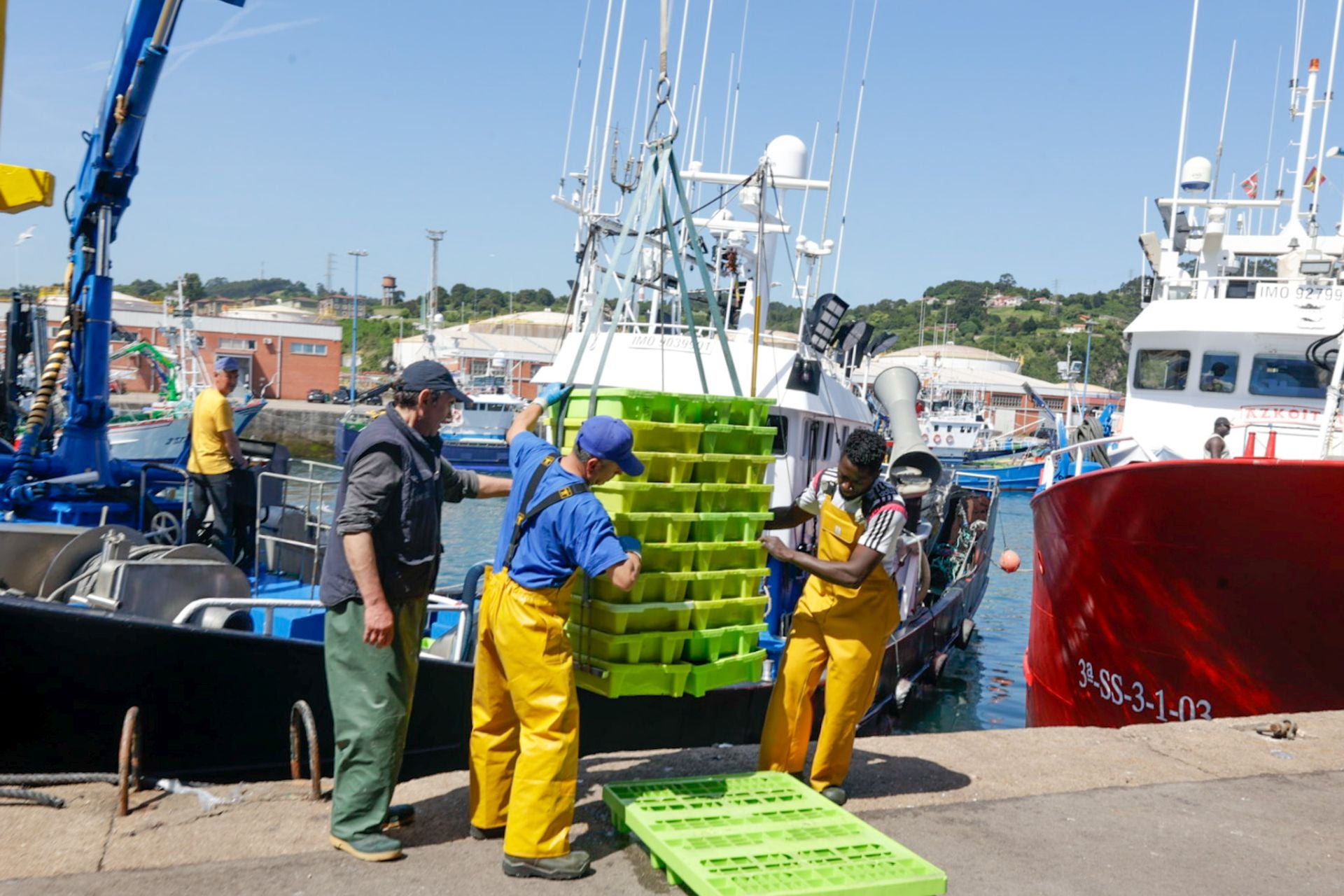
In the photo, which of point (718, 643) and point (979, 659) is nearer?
point (718, 643)

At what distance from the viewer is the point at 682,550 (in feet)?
15.1

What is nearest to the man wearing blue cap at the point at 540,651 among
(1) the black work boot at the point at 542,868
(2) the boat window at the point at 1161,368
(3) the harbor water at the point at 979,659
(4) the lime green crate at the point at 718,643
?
(1) the black work boot at the point at 542,868

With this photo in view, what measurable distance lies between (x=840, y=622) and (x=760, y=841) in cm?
107

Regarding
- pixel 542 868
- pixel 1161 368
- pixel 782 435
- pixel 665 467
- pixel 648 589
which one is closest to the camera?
pixel 542 868

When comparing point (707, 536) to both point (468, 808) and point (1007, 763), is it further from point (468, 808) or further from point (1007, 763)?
point (1007, 763)

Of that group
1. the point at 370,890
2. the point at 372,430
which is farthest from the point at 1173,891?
the point at 372,430

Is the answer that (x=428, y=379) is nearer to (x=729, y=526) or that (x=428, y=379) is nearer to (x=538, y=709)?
(x=538, y=709)

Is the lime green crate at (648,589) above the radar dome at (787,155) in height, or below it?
below

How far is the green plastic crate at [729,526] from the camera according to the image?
187 inches

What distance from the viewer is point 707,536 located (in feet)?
15.7

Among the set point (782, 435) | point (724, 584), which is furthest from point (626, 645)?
point (782, 435)

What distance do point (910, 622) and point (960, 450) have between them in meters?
48.1

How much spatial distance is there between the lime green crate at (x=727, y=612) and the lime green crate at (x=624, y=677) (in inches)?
6.9

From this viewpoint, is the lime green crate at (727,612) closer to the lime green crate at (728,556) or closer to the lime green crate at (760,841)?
the lime green crate at (728,556)
